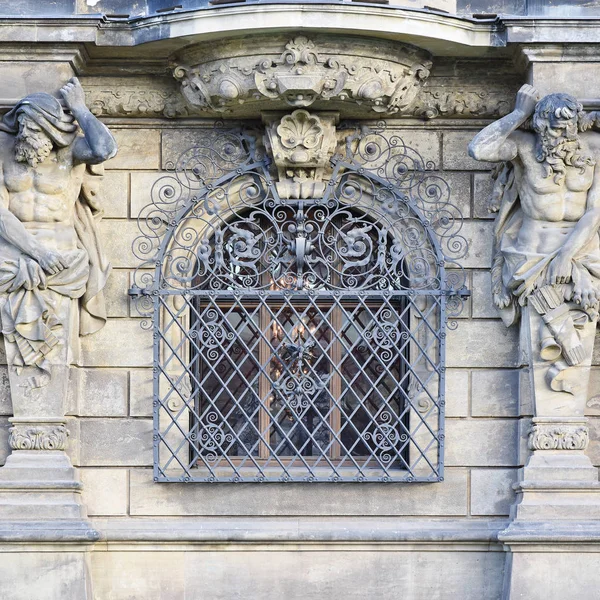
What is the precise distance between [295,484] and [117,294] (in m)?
1.88

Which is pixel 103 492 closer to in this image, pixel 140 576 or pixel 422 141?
pixel 140 576

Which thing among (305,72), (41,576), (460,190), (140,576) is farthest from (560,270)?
(41,576)

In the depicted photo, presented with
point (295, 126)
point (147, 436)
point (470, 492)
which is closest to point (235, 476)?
point (147, 436)

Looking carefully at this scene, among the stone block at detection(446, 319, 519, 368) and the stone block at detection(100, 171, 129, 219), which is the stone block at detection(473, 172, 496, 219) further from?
the stone block at detection(100, 171, 129, 219)

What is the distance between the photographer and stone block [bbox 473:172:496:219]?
10562mm

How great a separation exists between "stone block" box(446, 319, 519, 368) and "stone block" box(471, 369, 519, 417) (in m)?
0.08

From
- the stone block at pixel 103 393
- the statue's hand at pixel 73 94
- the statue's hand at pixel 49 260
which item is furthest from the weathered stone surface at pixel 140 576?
the statue's hand at pixel 73 94

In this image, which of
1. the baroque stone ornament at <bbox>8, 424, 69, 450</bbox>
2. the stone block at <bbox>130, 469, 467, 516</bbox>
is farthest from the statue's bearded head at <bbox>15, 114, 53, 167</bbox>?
the stone block at <bbox>130, 469, 467, 516</bbox>

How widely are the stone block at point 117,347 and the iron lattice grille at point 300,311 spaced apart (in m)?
0.10

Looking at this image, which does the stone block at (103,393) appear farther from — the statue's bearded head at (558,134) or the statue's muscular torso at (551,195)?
the statue's bearded head at (558,134)

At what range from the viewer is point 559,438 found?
9.98 meters

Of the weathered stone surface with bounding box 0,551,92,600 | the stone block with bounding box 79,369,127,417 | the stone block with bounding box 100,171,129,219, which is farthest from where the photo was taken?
the stone block with bounding box 100,171,129,219

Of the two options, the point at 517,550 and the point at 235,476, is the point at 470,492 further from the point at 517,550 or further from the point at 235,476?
the point at 235,476

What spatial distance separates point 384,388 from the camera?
418 inches
